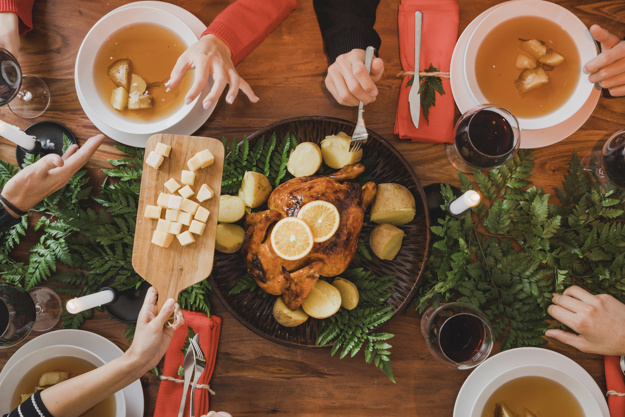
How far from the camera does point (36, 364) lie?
5.08 feet

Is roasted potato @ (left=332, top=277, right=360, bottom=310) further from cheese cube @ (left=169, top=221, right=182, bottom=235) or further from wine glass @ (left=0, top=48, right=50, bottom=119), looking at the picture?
wine glass @ (left=0, top=48, right=50, bottom=119)

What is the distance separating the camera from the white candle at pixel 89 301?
1.36 metres

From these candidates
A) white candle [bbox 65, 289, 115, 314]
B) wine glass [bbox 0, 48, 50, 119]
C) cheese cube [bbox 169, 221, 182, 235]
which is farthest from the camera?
wine glass [bbox 0, 48, 50, 119]

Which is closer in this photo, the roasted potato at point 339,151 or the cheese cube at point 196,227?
the cheese cube at point 196,227

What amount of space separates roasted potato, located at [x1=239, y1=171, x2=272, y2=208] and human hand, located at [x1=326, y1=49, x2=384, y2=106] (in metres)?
0.42

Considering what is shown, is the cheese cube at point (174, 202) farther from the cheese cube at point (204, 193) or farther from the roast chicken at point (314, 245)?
the roast chicken at point (314, 245)

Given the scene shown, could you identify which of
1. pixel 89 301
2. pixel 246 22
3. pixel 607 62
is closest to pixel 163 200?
pixel 89 301

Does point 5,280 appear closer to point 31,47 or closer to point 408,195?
point 31,47

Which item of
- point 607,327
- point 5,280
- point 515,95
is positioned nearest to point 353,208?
point 515,95

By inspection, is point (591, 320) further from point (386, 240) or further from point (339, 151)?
point (339, 151)

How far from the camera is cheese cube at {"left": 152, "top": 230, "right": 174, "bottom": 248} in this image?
57.1 inches

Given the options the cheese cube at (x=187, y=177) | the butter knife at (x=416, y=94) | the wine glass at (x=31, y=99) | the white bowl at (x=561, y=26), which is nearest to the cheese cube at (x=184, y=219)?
the cheese cube at (x=187, y=177)

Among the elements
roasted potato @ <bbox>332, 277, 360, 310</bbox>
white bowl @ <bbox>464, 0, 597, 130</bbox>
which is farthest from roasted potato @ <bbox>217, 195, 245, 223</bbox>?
white bowl @ <bbox>464, 0, 597, 130</bbox>

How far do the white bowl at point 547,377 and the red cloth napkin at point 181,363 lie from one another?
0.99 meters
